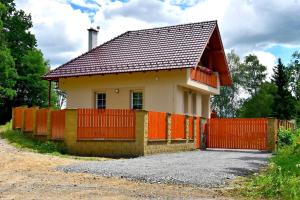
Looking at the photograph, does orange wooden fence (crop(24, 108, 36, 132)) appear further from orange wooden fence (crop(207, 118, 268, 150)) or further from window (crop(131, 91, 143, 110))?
orange wooden fence (crop(207, 118, 268, 150))

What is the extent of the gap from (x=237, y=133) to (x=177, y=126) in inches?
202

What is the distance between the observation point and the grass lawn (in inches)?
764

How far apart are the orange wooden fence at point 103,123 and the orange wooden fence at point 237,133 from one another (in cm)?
922

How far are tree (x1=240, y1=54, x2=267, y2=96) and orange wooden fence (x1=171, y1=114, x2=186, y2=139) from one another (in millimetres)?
53087

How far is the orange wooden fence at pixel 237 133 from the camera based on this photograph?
26031 mm

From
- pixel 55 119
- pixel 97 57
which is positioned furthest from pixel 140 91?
pixel 55 119

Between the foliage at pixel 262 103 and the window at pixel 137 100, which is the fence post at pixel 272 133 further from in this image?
the foliage at pixel 262 103

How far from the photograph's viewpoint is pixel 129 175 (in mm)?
12086

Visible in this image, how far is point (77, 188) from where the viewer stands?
10.2 meters

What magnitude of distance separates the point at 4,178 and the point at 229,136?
1691 centimetres

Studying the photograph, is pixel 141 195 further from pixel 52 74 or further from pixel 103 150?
pixel 52 74

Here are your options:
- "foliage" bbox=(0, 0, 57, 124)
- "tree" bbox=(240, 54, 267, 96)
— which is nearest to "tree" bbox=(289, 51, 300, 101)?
"tree" bbox=(240, 54, 267, 96)

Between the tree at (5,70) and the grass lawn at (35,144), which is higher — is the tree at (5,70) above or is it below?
above

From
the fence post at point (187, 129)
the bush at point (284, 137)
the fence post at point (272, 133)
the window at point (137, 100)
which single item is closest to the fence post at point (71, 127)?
the fence post at point (187, 129)
